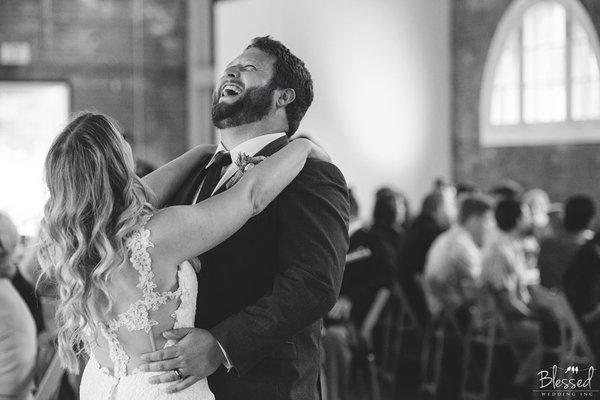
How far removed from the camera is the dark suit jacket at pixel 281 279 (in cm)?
221

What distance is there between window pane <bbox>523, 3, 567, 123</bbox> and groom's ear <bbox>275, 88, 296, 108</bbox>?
352 inches

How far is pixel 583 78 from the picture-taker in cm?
1067

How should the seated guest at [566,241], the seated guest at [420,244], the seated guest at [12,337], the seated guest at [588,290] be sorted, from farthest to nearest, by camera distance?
the seated guest at [420,244]
the seated guest at [566,241]
the seated guest at [588,290]
the seated guest at [12,337]

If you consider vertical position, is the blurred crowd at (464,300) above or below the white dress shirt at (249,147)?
below

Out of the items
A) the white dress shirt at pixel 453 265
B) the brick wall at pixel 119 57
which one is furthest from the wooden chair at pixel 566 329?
the brick wall at pixel 119 57

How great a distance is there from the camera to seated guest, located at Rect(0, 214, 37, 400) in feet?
10.3

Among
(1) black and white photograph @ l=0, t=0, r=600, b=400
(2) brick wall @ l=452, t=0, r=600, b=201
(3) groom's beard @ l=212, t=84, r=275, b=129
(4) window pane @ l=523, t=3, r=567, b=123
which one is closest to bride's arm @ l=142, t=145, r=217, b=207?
(1) black and white photograph @ l=0, t=0, r=600, b=400

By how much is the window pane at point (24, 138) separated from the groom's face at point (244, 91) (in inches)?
382

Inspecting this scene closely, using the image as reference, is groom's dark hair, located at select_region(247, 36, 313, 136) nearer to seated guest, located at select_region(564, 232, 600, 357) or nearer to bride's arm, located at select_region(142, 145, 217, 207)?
bride's arm, located at select_region(142, 145, 217, 207)

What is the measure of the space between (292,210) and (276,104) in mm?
347

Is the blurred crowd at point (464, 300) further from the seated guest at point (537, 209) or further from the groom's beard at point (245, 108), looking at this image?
the groom's beard at point (245, 108)

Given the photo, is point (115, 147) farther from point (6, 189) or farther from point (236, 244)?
point (6, 189)

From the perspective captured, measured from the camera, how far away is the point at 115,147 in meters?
2.11

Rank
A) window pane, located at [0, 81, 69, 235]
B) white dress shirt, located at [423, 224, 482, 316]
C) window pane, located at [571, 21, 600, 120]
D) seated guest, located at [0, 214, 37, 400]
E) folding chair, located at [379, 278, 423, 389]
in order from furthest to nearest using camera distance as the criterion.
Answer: window pane, located at [0, 81, 69, 235] < window pane, located at [571, 21, 600, 120] < folding chair, located at [379, 278, 423, 389] < white dress shirt, located at [423, 224, 482, 316] < seated guest, located at [0, 214, 37, 400]
